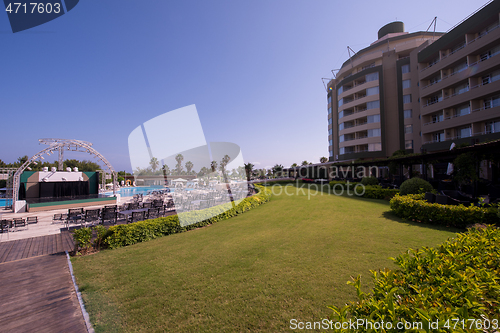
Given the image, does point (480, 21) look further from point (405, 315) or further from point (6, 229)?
point (6, 229)

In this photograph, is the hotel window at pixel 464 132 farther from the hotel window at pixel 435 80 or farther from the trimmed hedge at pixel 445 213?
the trimmed hedge at pixel 445 213

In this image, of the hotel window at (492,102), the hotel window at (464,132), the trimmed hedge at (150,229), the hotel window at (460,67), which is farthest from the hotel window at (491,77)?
the trimmed hedge at (150,229)

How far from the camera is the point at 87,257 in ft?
21.1

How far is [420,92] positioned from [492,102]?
8.80 m

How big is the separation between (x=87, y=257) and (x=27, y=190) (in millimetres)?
22366

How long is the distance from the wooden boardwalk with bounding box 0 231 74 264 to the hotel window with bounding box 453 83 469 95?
3591cm

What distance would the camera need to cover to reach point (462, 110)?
22562mm

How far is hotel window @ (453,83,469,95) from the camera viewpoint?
2199 cm

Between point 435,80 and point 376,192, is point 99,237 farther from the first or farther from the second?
point 435,80

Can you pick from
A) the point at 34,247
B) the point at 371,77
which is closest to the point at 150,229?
the point at 34,247

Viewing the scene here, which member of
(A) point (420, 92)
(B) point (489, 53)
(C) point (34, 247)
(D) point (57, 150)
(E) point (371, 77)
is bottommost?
(C) point (34, 247)

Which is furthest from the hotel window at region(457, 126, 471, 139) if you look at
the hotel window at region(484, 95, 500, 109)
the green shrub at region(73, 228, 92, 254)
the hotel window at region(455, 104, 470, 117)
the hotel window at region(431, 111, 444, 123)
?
the green shrub at region(73, 228, 92, 254)


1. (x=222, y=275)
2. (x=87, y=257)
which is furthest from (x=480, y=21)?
(x=87, y=257)

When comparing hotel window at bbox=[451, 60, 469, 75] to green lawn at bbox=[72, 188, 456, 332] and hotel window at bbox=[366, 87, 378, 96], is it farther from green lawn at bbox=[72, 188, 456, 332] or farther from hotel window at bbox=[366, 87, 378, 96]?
green lawn at bbox=[72, 188, 456, 332]
